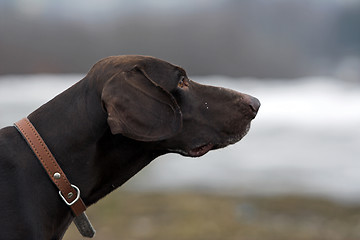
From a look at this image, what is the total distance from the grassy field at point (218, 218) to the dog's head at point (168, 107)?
19.7 ft

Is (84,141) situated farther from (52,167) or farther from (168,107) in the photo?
(168,107)

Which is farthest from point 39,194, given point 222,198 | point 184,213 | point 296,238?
point 222,198

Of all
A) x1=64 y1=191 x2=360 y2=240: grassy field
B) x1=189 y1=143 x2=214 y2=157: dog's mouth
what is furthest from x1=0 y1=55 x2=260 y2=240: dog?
x1=64 y1=191 x2=360 y2=240: grassy field

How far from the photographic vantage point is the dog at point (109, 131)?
11.1 feet

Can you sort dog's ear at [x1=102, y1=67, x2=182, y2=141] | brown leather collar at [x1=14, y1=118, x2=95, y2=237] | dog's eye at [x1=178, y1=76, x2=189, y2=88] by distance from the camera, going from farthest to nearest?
dog's eye at [x1=178, y1=76, x2=189, y2=88], brown leather collar at [x1=14, y1=118, x2=95, y2=237], dog's ear at [x1=102, y1=67, x2=182, y2=141]

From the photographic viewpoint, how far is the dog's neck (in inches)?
140

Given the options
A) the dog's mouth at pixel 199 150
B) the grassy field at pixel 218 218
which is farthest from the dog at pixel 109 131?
the grassy field at pixel 218 218

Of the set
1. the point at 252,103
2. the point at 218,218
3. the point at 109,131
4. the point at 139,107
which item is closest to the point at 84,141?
the point at 109,131

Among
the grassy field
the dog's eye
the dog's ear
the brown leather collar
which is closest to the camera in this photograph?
the dog's ear

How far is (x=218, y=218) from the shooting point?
10797 mm

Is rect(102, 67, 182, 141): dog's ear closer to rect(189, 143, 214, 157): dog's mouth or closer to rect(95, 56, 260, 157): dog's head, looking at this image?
rect(95, 56, 260, 157): dog's head

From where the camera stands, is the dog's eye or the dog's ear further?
the dog's eye

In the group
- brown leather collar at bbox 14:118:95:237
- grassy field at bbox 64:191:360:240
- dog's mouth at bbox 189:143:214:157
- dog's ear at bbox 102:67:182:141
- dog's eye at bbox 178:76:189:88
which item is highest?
dog's eye at bbox 178:76:189:88

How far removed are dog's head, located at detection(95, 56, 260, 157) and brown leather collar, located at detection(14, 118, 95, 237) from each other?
394 millimetres
